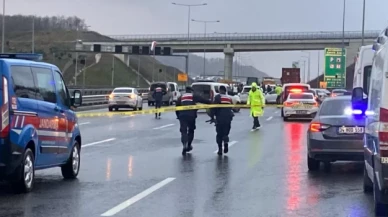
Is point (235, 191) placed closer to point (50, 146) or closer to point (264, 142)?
point (50, 146)

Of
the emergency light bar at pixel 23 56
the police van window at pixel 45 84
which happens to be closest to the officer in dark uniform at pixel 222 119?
the police van window at pixel 45 84

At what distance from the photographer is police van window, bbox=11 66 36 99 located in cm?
1116

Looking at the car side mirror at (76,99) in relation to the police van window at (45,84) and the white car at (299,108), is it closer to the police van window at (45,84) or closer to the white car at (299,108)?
the police van window at (45,84)

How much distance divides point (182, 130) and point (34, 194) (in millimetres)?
7551

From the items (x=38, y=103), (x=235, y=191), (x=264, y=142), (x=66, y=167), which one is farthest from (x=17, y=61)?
(x=264, y=142)

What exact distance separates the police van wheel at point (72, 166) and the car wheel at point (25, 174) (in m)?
1.78

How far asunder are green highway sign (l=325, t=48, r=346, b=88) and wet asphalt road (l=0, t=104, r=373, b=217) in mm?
41231

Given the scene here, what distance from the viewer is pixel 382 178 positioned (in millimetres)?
8398

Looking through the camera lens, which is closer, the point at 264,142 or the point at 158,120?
the point at 264,142

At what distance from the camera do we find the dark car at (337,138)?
14.6m

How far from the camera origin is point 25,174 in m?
11.4

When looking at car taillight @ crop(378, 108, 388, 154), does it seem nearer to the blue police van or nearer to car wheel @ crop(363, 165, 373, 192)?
car wheel @ crop(363, 165, 373, 192)

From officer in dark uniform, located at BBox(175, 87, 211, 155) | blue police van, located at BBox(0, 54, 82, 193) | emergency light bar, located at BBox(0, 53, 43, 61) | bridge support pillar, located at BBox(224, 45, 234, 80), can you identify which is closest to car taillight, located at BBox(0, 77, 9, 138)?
blue police van, located at BBox(0, 54, 82, 193)

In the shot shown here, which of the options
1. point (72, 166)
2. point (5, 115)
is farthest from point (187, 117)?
point (5, 115)
